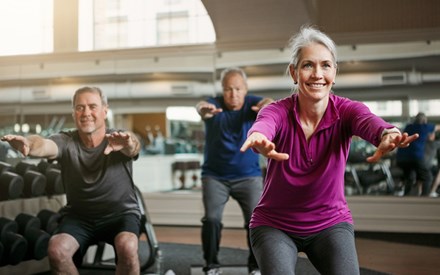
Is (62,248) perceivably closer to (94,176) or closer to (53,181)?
(94,176)

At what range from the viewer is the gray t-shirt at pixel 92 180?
8.64 feet

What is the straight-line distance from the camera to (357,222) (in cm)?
546

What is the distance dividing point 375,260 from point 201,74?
2.90 m

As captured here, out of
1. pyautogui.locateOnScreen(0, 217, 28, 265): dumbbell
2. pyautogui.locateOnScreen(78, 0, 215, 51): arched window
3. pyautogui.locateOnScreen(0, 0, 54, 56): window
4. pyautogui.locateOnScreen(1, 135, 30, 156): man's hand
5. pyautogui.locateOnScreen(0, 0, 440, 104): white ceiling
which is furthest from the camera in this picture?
pyautogui.locateOnScreen(78, 0, 215, 51): arched window

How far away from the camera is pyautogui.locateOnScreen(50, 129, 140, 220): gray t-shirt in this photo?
2.63m

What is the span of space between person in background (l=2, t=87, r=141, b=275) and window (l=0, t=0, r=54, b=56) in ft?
12.0

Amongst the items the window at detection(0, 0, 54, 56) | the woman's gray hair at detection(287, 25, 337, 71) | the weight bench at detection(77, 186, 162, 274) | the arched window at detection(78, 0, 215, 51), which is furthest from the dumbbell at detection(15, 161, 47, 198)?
the arched window at detection(78, 0, 215, 51)

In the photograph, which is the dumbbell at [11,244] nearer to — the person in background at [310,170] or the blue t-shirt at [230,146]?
the blue t-shirt at [230,146]

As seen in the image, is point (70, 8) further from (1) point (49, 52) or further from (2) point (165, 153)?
(2) point (165, 153)

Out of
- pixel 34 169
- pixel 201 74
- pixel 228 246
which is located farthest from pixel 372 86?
pixel 34 169

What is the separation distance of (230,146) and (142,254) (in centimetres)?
154

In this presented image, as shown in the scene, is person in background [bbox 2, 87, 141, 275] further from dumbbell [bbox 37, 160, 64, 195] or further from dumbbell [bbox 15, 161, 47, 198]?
dumbbell [bbox 37, 160, 64, 195]

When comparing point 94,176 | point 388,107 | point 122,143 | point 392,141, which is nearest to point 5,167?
point 94,176

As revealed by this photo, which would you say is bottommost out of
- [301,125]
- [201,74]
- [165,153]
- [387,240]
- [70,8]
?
[387,240]
